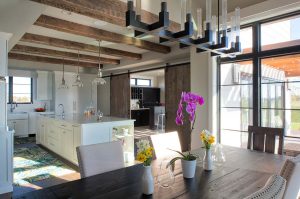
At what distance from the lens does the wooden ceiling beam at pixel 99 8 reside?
2391 mm

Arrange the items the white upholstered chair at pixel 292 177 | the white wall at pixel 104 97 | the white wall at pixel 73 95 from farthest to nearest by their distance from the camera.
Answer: the white wall at pixel 104 97, the white wall at pixel 73 95, the white upholstered chair at pixel 292 177

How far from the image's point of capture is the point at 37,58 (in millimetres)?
6504

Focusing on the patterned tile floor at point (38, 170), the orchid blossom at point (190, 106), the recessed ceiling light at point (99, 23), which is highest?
the recessed ceiling light at point (99, 23)

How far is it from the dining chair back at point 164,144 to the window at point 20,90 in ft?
23.0

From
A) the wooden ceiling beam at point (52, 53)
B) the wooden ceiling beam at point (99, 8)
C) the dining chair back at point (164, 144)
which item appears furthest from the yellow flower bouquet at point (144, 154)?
the wooden ceiling beam at point (52, 53)

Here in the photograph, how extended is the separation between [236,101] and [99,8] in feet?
8.45

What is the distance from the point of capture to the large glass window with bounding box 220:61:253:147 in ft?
11.3

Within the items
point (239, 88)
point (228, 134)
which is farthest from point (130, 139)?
point (239, 88)

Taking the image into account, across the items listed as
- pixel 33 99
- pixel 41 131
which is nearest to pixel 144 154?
pixel 41 131

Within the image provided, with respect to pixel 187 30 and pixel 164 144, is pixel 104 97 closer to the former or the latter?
pixel 164 144

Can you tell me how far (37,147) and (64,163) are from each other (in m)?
1.98

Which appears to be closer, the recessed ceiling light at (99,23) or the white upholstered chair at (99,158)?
the white upholstered chair at (99,158)

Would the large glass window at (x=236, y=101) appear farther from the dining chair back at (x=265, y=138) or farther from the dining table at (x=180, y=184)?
the dining table at (x=180, y=184)

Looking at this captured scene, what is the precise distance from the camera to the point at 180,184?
150cm
